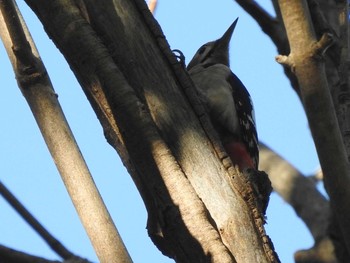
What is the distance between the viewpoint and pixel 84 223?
2.50 metres

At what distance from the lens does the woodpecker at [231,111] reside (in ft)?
15.2

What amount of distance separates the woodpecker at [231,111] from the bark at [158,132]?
5.31 feet

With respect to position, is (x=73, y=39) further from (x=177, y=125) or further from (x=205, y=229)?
(x=205, y=229)

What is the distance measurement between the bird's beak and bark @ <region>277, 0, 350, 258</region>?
366cm

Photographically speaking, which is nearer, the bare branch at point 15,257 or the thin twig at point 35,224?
the bare branch at point 15,257

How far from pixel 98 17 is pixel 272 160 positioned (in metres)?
3.27

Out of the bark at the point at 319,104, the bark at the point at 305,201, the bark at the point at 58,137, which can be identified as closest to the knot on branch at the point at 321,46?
the bark at the point at 319,104

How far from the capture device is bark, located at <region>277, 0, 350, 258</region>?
2.85m

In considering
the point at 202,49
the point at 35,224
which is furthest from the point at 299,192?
the point at 35,224

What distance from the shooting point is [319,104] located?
2.92m

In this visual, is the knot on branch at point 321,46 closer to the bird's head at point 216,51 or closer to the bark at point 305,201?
the bark at point 305,201

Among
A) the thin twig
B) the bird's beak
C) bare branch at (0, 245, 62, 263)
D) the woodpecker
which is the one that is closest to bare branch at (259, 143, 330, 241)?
the woodpecker

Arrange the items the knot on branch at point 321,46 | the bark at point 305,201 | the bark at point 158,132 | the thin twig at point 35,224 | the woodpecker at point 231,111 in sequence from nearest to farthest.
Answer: the bark at point 158,132 → the thin twig at point 35,224 → the knot on branch at point 321,46 → the bark at point 305,201 → the woodpecker at point 231,111

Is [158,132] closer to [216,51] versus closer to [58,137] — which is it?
[58,137]
